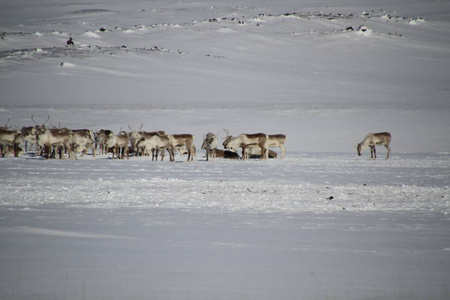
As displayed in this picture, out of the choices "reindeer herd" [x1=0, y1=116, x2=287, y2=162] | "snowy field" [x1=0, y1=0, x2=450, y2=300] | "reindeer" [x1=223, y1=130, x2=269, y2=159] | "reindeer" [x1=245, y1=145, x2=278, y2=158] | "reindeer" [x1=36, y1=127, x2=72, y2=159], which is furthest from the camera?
"reindeer" [x1=245, y1=145, x2=278, y2=158]

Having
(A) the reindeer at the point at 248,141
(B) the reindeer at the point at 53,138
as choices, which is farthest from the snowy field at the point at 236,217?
(A) the reindeer at the point at 248,141

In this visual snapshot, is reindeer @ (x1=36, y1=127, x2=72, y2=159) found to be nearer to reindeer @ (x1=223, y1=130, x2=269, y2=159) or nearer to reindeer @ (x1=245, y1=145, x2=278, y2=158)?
reindeer @ (x1=223, y1=130, x2=269, y2=159)

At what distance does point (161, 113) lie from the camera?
4462 cm

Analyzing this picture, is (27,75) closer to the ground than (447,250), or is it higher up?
higher up

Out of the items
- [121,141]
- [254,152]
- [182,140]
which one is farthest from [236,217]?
[254,152]

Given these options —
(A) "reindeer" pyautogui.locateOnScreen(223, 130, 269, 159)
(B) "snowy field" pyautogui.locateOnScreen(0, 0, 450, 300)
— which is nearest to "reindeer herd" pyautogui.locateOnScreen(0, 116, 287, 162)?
(A) "reindeer" pyautogui.locateOnScreen(223, 130, 269, 159)

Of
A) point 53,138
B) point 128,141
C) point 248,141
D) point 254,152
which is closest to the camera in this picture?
point 53,138

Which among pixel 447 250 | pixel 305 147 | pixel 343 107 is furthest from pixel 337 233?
pixel 343 107

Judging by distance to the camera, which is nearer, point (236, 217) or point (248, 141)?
point (236, 217)

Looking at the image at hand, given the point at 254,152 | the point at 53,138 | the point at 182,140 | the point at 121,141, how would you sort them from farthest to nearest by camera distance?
the point at 254,152 < the point at 121,141 < the point at 182,140 < the point at 53,138

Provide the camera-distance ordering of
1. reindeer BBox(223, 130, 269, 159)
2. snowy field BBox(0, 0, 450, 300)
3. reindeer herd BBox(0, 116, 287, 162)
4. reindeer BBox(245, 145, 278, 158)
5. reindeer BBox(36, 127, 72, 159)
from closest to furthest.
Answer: snowy field BBox(0, 0, 450, 300)
reindeer BBox(36, 127, 72, 159)
reindeer herd BBox(0, 116, 287, 162)
reindeer BBox(223, 130, 269, 159)
reindeer BBox(245, 145, 278, 158)

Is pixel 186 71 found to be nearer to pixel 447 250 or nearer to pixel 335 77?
pixel 335 77

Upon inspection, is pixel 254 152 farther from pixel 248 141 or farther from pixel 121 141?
pixel 121 141

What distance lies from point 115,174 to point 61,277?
11358 mm
